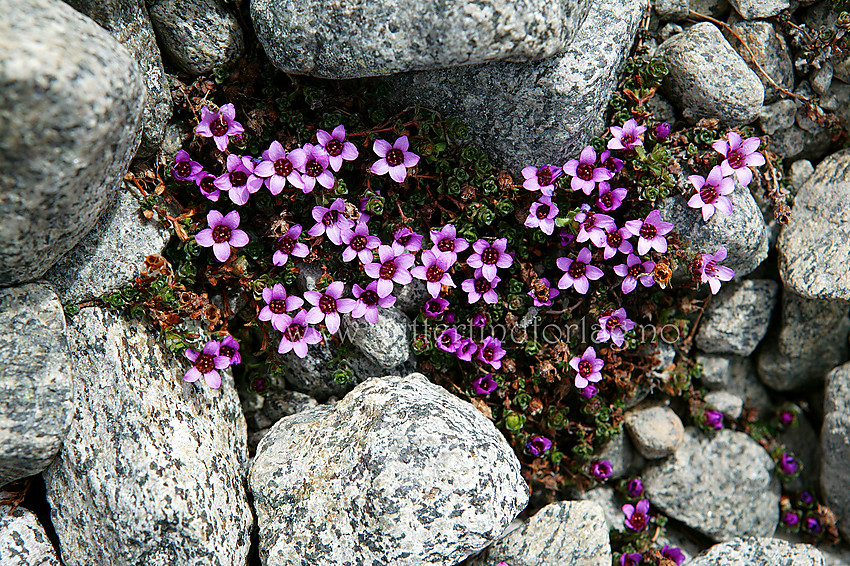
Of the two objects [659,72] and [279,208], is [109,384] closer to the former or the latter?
[279,208]

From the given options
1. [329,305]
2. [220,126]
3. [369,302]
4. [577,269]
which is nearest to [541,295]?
[577,269]

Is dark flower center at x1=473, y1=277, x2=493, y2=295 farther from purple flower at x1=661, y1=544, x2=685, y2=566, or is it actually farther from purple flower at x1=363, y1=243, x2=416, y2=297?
purple flower at x1=661, y1=544, x2=685, y2=566

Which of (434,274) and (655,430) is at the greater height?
(434,274)

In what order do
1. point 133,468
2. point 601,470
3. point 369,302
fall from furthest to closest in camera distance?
point 601,470, point 369,302, point 133,468

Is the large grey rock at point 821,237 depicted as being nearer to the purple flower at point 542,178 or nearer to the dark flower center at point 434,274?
the purple flower at point 542,178

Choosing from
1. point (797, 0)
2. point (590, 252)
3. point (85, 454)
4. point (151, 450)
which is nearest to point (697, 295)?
point (590, 252)

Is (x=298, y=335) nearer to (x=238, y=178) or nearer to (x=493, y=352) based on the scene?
(x=238, y=178)
